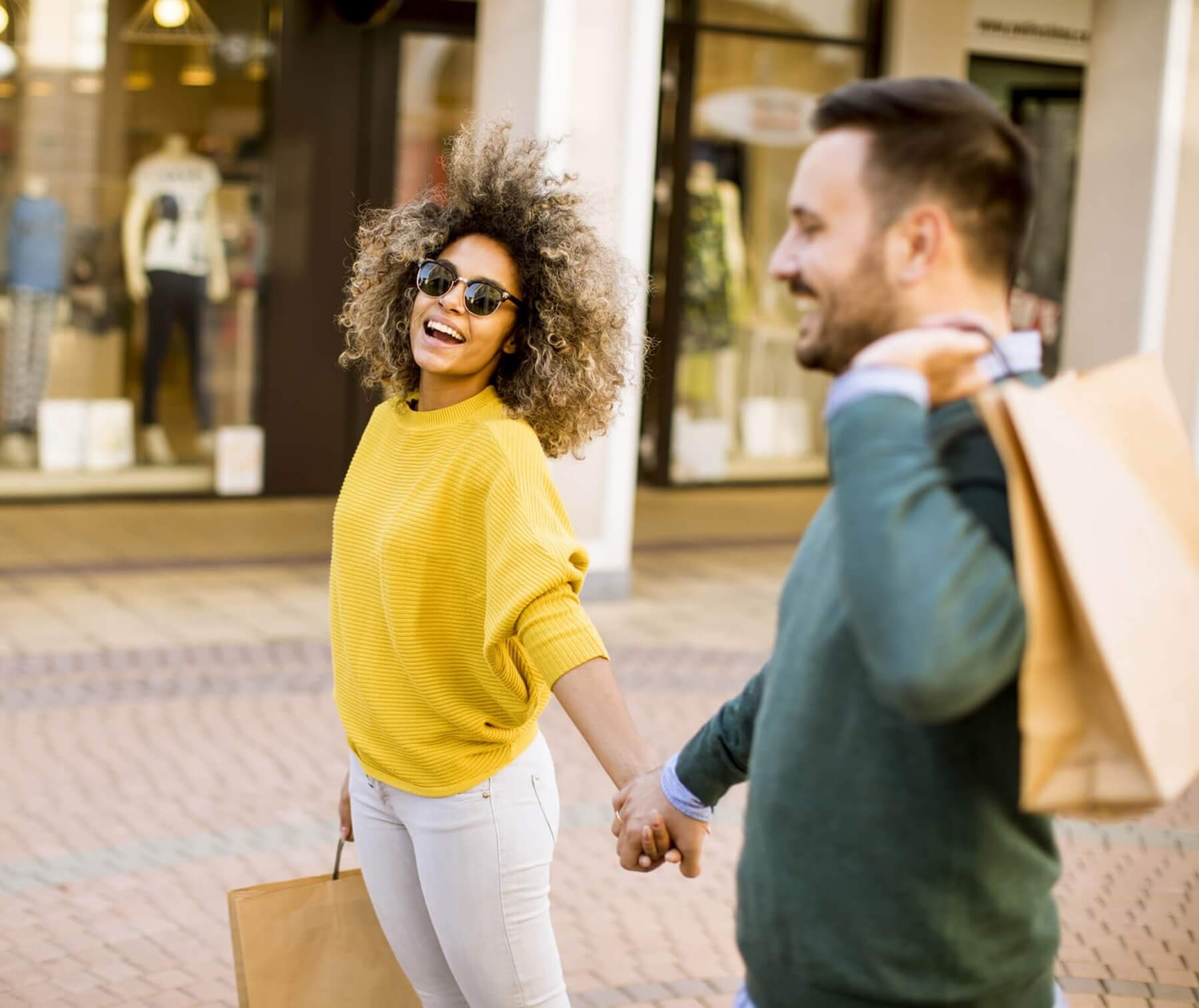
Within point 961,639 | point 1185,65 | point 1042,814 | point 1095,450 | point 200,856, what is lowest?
point 200,856

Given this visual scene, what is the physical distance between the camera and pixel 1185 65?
952 cm

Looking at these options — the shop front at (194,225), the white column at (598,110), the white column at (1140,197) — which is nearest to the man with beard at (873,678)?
the white column at (598,110)

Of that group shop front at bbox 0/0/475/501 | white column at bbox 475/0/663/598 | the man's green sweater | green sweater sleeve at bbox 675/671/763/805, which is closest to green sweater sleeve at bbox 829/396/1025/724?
the man's green sweater

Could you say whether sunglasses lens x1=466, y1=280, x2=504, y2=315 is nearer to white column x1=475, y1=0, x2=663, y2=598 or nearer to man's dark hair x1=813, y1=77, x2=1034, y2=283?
man's dark hair x1=813, y1=77, x2=1034, y2=283

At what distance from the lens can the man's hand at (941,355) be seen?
1606mm

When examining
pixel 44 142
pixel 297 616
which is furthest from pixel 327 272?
pixel 297 616

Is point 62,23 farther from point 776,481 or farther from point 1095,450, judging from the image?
point 1095,450

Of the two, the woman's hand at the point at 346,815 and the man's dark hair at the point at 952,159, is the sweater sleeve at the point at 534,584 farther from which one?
the man's dark hair at the point at 952,159

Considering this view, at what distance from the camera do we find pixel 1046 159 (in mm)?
13945

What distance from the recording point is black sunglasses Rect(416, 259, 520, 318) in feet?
8.99

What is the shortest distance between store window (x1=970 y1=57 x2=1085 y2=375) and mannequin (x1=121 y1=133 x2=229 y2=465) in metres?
5.86

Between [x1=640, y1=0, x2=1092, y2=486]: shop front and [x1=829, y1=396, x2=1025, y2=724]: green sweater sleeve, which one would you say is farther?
[x1=640, y1=0, x2=1092, y2=486]: shop front

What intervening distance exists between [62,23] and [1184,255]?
278 inches

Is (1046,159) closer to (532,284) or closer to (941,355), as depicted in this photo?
(532,284)
